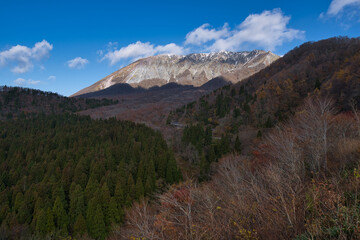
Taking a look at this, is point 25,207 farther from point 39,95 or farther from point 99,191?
point 39,95

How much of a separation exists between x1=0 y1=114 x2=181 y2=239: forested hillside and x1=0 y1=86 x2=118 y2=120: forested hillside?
285ft

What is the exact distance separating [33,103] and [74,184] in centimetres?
13758

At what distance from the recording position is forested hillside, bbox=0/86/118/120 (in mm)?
123250

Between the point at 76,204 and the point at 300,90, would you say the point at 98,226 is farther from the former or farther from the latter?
the point at 300,90

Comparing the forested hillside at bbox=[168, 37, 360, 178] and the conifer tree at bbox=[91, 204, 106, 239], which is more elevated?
the forested hillside at bbox=[168, 37, 360, 178]

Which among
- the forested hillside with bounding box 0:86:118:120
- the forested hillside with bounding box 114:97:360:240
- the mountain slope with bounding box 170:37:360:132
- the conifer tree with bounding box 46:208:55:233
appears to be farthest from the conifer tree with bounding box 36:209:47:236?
the forested hillside with bounding box 0:86:118:120

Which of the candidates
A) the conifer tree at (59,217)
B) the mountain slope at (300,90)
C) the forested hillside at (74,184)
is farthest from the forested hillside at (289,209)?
the mountain slope at (300,90)

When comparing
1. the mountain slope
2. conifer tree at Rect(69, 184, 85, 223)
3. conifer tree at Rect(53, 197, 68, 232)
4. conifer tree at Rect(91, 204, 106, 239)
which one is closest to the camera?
conifer tree at Rect(91, 204, 106, 239)

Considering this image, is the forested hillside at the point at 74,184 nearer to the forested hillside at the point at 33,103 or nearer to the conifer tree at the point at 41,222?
the conifer tree at the point at 41,222

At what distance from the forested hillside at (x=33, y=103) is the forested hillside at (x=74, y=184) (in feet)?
285

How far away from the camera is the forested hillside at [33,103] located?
404ft

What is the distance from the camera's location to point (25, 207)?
2522cm

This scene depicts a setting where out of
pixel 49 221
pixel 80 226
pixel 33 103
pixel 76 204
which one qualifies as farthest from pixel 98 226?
pixel 33 103

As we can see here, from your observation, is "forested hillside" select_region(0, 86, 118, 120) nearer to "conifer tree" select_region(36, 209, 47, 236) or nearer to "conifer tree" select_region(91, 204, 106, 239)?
"conifer tree" select_region(36, 209, 47, 236)
